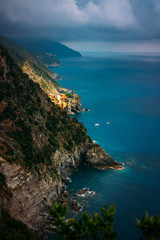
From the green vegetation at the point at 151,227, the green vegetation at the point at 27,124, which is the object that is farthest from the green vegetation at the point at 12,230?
the green vegetation at the point at 151,227

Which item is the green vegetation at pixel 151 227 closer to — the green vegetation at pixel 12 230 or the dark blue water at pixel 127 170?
the green vegetation at pixel 12 230

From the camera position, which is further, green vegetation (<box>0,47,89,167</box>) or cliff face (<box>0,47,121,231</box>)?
green vegetation (<box>0,47,89,167</box>)

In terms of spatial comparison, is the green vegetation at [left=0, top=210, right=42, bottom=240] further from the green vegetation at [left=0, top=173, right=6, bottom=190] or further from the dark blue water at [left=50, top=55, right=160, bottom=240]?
the dark blue water at [left=50, top=55, right=160, bottom=240]

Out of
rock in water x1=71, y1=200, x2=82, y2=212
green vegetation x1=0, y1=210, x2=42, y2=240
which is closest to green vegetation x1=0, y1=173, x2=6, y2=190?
green vegetation x1=0, y1=210, x2=42, y2=240

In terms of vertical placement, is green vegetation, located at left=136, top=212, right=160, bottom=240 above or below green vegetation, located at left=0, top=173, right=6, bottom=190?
above

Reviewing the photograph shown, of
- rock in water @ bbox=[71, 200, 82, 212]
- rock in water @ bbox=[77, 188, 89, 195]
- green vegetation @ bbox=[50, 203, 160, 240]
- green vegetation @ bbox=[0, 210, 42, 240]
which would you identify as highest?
rock in water @ bbox=[77, 188, 89, 195]

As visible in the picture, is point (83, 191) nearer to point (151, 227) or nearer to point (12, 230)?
point (12, 230)

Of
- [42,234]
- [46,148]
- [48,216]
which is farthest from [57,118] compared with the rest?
[42,234]

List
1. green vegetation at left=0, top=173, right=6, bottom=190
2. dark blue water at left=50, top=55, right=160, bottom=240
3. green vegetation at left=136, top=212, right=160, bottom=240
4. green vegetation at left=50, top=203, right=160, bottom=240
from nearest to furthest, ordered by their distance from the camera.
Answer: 1. green vegetation at left=136, top=212, right=160, bottom=240
2. green vegetation at left=50, top=203, right=160, bottom=240
3. green vegetation at left=0, top=173, right=6, bottom=190
4. dark blue water at left=50, top=55, right=160, bottom=240

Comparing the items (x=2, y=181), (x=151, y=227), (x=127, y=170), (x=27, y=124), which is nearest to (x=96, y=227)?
(x=151, y=227)
